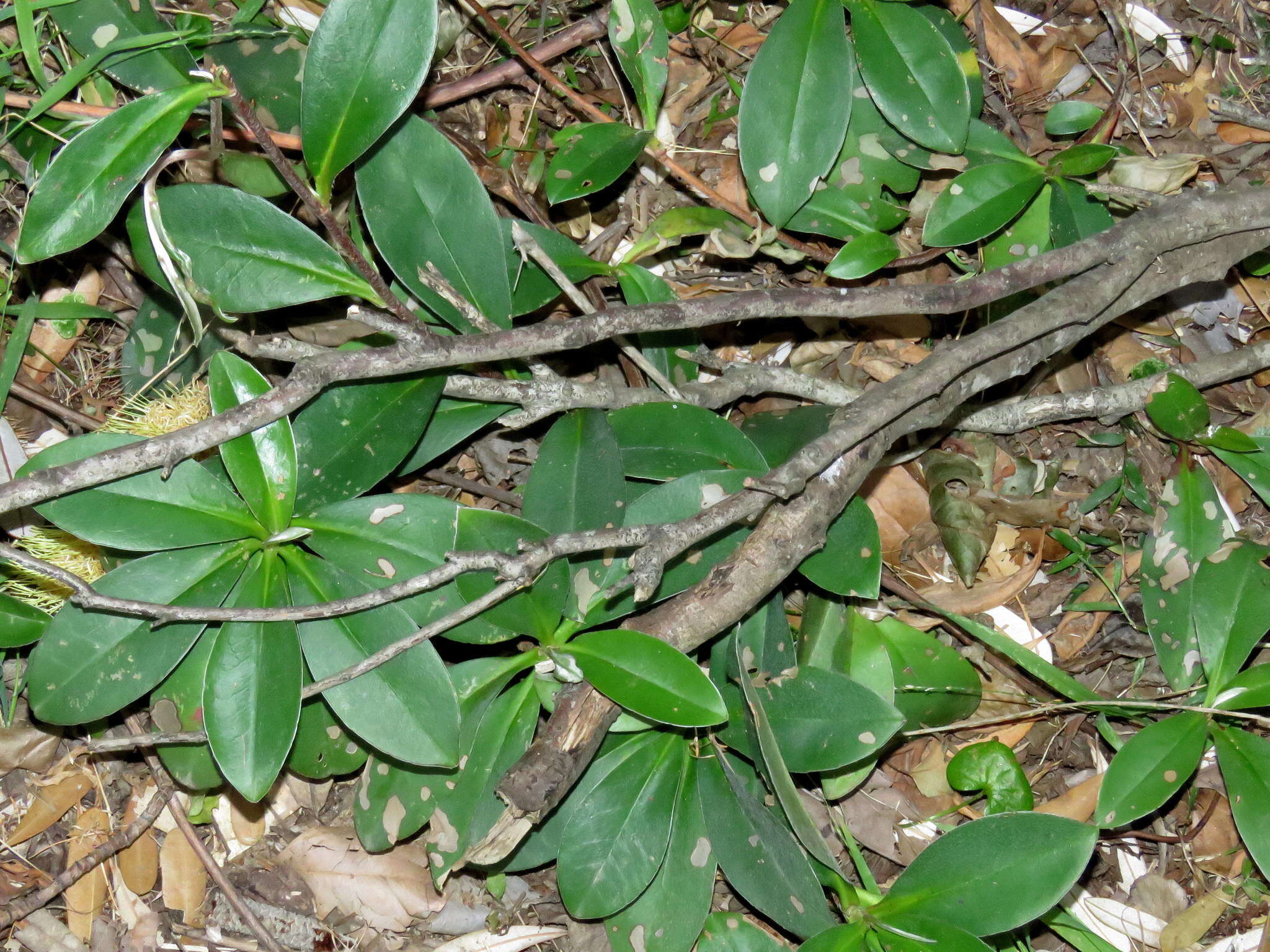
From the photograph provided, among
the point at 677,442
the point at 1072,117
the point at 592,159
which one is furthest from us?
the point at 1072,117

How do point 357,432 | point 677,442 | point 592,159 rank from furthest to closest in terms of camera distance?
point 592,159, point 677,442, point 357,432

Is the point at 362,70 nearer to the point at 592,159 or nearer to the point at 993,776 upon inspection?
the point at 592,159

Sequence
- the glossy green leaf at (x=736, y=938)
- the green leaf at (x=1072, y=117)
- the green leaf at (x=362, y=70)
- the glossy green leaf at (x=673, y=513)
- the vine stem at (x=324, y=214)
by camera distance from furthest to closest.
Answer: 1. the green leaf at (x=1072, y=117)
2. the glossy green leaf at (x=736, y=938)
3. the glossy green leaf at (x=673, y=513)
4. the green leaf at (x=362, y=70)
5. the vine stem at (x=324, y=214)

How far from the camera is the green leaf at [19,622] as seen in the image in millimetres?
1491

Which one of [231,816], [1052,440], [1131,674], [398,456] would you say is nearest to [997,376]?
[1052,440]

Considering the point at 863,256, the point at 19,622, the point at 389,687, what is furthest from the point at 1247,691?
the point at 19,622

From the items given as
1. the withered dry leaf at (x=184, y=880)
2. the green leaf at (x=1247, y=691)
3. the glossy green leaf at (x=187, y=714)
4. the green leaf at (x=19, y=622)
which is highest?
the green leaf at (x=19, y=622)

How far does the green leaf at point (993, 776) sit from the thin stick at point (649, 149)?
962 mm

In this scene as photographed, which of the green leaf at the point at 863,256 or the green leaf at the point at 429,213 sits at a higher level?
the green leaf at the point at 429,213

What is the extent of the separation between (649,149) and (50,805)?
5.24 feet

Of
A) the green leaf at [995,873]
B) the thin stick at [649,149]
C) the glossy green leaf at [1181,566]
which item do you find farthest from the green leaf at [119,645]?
the glossy green leaf at [1181,566]

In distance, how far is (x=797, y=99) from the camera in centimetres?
161

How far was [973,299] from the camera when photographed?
1.47 m

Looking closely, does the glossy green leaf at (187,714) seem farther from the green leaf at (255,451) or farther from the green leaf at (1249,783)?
the green leaf at (1249,783)
